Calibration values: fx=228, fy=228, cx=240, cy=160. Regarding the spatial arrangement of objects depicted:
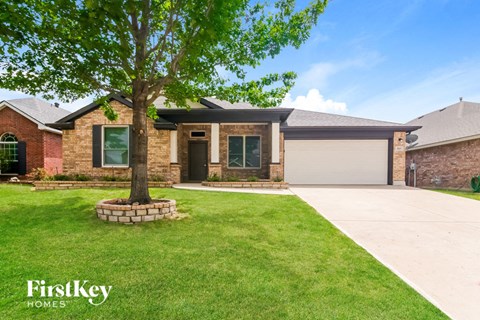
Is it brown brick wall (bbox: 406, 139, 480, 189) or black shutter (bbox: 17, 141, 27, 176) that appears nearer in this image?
brown brick wall (bbox: 406, 139, 480, 189)

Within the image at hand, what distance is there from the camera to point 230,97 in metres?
6.45

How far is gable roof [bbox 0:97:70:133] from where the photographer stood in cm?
1309

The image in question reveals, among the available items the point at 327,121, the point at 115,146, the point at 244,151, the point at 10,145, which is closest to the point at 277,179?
the point at 244,151

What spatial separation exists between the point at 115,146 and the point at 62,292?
9.42 metres

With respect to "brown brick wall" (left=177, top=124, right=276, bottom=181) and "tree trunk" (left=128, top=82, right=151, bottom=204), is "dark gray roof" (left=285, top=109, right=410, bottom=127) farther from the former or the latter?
"tree trunk" (left=128, top=82, right=151, bottom=204)

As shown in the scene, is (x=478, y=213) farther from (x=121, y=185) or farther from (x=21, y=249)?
(x=121, y=185)

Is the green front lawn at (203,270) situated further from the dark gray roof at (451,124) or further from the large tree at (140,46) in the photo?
the dark gray roof at (451,124)

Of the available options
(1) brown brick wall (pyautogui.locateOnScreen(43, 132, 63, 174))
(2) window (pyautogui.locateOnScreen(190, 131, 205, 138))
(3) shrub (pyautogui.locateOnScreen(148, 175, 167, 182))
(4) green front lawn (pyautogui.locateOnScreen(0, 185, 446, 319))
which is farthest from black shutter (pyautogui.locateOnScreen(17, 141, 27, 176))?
(4) green front lawn (pyautogui.locateOnScreen(0, 185, 446, 319))

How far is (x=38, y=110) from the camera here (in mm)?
14562

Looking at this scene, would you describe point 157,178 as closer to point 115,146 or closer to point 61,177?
point 115,146

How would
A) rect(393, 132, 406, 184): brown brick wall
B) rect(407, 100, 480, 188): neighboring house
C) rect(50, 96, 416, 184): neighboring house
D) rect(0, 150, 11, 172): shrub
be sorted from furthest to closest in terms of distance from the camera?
rect(407, 100, 480, 188): neighboring house, rect(0, 150, 11, 172): shrub, rect(393, 132, 406, 184): brown brick wall, rect(50, 96, 416, 184): neighboring house

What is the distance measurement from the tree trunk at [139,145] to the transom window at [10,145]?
12879mm

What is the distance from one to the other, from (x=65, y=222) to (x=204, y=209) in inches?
115

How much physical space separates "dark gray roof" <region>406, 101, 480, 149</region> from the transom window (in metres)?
25.4
